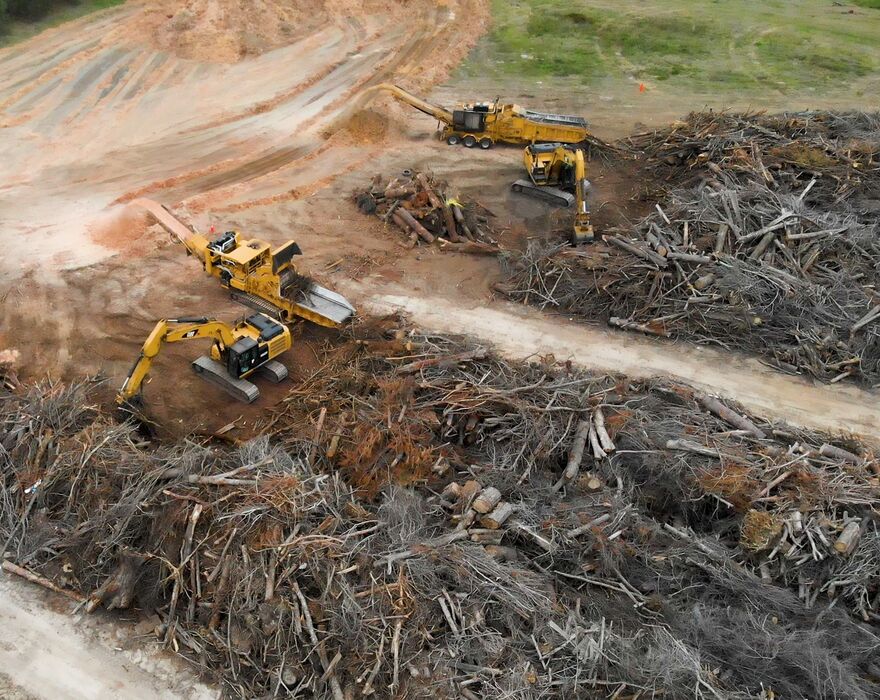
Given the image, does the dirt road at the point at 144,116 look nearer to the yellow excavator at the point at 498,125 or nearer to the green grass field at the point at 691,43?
the green grass field at the point at 691,43

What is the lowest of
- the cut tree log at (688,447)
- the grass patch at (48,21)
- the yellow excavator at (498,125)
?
the cut tree log at (688,447)

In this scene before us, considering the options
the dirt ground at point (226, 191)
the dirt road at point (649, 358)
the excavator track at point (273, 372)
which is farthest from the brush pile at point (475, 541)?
the dirt ground at point (226, 191)

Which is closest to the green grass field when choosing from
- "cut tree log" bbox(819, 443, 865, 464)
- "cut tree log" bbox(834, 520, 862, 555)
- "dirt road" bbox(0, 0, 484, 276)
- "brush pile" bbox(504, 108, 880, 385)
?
"dirt road" bbox(0, 0, 484, 276)

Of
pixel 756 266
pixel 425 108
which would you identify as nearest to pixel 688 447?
pixel 756 266

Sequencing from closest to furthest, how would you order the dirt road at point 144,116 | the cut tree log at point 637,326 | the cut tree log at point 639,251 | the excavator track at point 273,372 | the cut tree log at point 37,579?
the cut tree log at point 37,579, the excavator track at point 273,372, the cut tree log at point 637,326, the cut tree log at point 639,251, the dirt road at point 144,116

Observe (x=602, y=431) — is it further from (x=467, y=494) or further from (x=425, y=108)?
(x=425, y=108)
